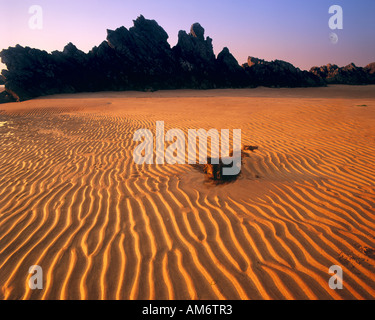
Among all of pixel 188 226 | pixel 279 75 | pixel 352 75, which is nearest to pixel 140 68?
pixel 279 75

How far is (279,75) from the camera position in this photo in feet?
112

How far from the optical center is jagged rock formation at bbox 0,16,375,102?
25.3 meters

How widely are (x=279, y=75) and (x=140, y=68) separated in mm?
21715

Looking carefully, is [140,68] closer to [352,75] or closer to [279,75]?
[279,75]

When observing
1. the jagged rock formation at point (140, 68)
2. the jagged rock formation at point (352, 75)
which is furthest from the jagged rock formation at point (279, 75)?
the jagged rock formation at point (352, 75)

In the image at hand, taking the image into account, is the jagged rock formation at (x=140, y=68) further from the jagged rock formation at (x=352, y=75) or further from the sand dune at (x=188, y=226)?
the sand dune at (x=188, y=226)

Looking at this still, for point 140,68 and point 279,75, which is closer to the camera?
point 140,68

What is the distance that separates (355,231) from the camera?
2.95m

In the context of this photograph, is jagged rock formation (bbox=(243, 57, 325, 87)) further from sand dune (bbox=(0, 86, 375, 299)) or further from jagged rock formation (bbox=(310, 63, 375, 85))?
sand dune (bbox=(0, 86, 375, 299))

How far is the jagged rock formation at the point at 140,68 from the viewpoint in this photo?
25.3 metres

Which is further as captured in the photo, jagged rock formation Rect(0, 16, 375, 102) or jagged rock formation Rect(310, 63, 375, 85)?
jagged rock formation Rect(310, 63, 375, 85)

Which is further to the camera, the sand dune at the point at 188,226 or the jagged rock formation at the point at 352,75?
the jagged rock formation at the point at 352,75

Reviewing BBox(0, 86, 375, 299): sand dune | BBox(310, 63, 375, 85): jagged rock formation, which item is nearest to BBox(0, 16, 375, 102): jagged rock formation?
BBox(310, 63, 375, 85): jagged rock formation
